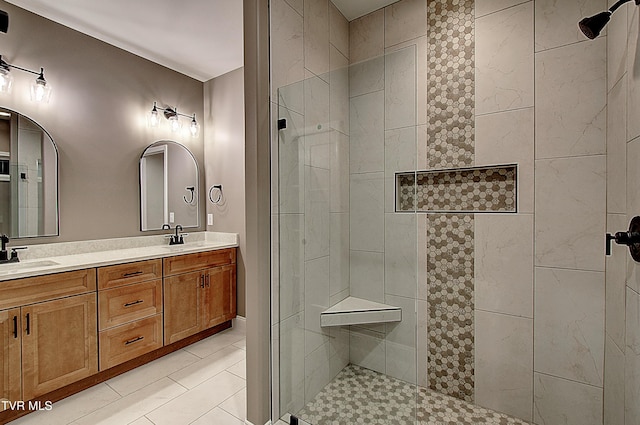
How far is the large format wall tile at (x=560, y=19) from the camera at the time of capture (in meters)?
1.59

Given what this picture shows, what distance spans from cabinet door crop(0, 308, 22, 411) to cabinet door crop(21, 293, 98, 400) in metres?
0.03

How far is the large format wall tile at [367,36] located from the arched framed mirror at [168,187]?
206 centimetres

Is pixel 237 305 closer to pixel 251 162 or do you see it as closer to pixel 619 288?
pixel 251 162

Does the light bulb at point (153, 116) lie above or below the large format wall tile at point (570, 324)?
above

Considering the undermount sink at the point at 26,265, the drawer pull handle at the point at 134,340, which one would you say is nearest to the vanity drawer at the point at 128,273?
the undermount sink at the point at 26,265

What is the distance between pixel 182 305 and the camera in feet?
8.77

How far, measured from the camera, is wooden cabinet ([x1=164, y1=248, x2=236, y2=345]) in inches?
102

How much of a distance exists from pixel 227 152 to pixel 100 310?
1858 millimetres

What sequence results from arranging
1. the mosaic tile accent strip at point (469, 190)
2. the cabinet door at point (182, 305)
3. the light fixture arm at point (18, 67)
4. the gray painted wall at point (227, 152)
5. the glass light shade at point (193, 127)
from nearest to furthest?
the mosaic tile accent strip at point (469, 190) → the light fixture arm at point (18, 67) → the cabinet door at point (182, 305) → the gray painted wall at point (227, 152) → the glass light shade at point (193, 127)

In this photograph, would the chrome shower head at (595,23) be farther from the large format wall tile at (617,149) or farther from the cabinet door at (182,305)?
the cabinet door at (182,305)

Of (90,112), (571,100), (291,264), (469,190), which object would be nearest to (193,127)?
(90,112)

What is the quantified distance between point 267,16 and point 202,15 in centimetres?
98

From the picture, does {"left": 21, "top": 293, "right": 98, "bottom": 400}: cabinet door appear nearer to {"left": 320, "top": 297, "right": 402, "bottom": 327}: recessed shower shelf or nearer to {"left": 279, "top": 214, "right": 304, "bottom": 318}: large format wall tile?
{"left": 279, "top": 214, "right": 304, "bottom": 318}: large format wall tile

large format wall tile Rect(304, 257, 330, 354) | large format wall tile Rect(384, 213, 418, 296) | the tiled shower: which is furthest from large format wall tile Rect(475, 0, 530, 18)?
large format wall tile Rect(304, 257, 330, 354)
